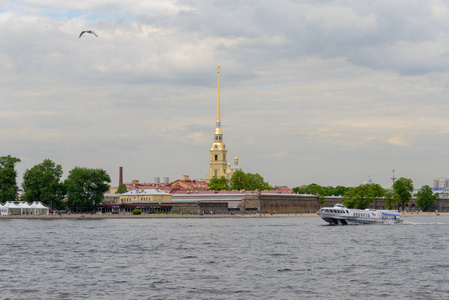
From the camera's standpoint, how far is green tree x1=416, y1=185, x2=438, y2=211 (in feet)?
604

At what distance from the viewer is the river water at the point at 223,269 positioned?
28.5 meters

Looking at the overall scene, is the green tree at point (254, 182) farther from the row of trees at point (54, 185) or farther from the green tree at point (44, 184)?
the green tree at point (44, 184)

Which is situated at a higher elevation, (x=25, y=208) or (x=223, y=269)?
(x=25, y=208)

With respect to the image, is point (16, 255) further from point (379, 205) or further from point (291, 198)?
point (379, 205)

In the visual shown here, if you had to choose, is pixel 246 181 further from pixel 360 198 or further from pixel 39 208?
pixel 39 208

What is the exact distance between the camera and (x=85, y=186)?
122500 millimetres

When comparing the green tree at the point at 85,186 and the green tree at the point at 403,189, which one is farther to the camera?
the green tree at the point at 403,189

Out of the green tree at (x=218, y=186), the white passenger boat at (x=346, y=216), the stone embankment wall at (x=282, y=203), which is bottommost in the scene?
the white passenger boat at (x=346, y=216)

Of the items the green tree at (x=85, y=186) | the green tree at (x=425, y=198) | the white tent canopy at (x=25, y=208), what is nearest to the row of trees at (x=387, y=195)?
the green tree at (x=425, y=198)

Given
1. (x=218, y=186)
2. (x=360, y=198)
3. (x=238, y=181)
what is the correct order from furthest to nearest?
(x=218, y=186) → (x=238, y=181) → (x=360, y=198)

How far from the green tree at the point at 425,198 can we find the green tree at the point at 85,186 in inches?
3760

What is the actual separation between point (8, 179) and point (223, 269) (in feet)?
304

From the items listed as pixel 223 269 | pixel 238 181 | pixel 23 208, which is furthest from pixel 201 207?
pixel 223 269

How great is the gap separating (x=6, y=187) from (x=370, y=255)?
294ft
